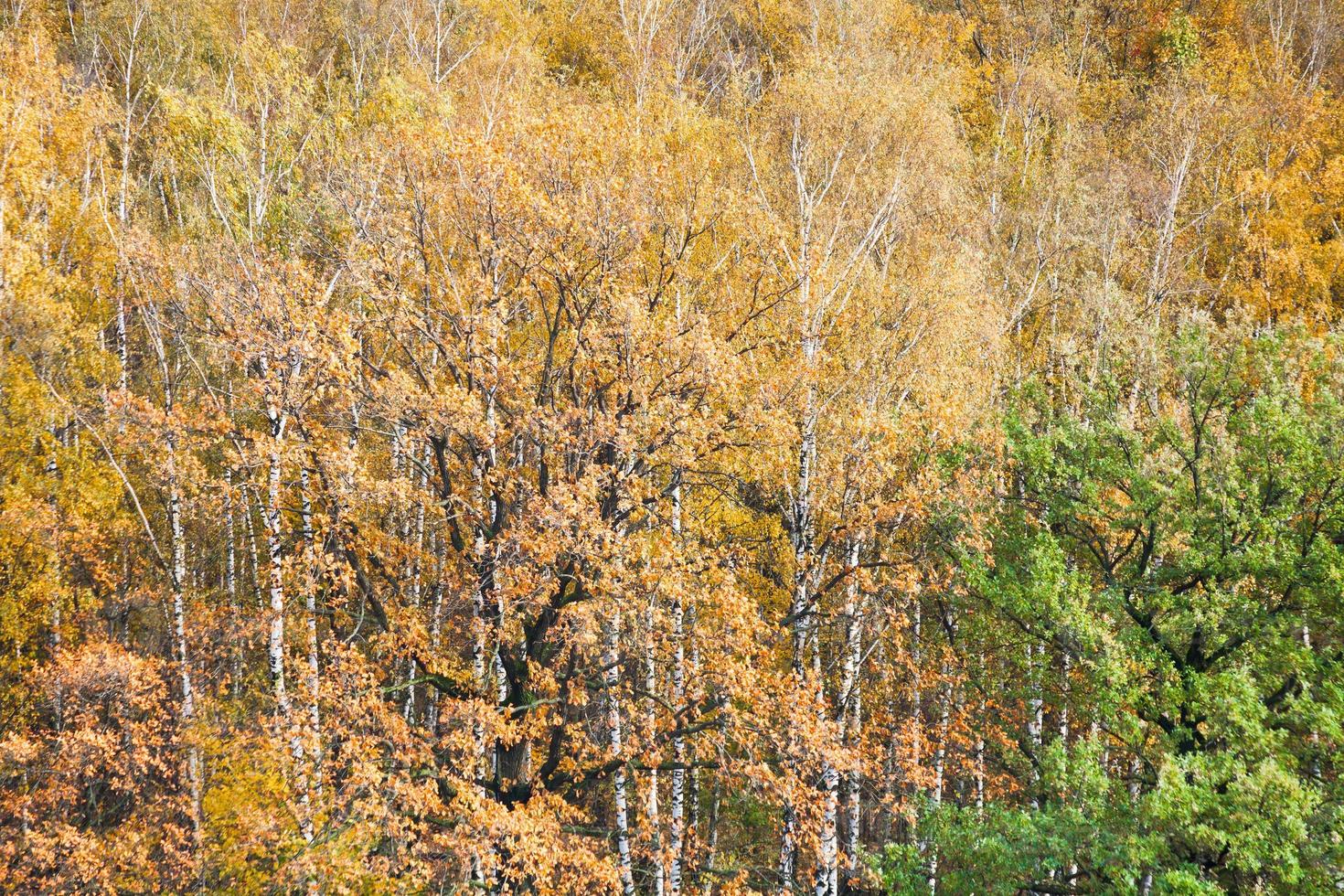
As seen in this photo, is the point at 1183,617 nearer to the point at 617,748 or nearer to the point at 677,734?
the point at 677,734

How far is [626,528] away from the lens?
16.4m

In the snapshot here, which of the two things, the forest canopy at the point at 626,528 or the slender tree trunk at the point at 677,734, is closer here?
the forest canopy at the point at 626,528

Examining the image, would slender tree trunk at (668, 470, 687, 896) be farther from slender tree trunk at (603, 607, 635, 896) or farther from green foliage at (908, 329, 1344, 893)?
green foliage at (908, 329, 1344, 893)

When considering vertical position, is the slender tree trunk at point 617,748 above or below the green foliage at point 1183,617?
below

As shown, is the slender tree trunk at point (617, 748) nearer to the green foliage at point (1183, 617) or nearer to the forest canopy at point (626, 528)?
the forest canopy at point (626, 528)

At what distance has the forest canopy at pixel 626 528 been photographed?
42.7ft

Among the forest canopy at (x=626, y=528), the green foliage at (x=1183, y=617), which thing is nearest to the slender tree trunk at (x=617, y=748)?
the forest canopy at (x=626, y=528)

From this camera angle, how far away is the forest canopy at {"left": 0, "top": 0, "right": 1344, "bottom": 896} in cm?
1302

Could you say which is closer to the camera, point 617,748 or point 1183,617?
point 1183,617

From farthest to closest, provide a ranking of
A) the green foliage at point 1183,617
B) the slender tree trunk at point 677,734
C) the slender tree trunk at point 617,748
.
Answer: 1. the slender tree trunk at point 617,748
2. the slender tree trunk at point 677,734
3. the green foliage at point 1183,617

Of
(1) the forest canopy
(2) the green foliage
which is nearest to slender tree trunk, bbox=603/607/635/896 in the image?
(1) the forest canopy

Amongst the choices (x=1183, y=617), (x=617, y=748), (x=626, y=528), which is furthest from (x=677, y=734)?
(x=1183, y=617)

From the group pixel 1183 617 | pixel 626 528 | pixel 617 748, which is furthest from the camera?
pixel 626 528

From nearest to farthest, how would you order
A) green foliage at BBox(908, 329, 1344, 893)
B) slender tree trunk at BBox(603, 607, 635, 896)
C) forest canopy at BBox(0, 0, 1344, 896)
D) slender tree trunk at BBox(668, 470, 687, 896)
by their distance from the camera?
green foliage at BBox(908, 329, 1344, 893), forest canopy at BBox(0, 0, 1344, 896), slender tree trunk at BBox(668, 470, 687, 896), slender tree trunk at BBox(603, 607, 635, 896)
